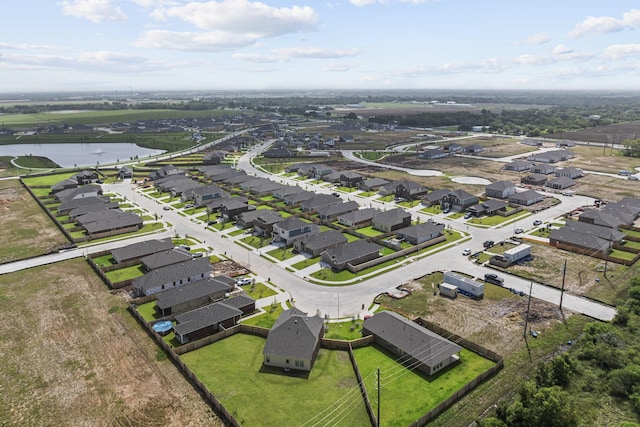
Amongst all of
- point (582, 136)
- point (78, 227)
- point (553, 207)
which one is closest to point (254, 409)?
point (78, 227)

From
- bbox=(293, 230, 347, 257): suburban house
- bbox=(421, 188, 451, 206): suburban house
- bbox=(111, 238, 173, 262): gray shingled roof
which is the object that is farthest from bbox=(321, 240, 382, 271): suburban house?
bbox=(421, 188, 451, 206): suburban house

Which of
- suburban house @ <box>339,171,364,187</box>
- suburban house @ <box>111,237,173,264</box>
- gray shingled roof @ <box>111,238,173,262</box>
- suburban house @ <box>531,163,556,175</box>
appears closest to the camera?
suburban house @ <box>111,237,173,264</box>

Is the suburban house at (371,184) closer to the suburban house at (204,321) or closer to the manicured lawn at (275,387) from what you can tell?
the suburban house at (204,321)

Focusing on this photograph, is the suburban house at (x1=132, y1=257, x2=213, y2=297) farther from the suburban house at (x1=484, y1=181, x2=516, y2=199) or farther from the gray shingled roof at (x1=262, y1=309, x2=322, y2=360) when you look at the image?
the suburban house at (x1=484, y1=181, x2=516, y2=199)

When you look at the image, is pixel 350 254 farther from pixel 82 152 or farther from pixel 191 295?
pixel 82 152

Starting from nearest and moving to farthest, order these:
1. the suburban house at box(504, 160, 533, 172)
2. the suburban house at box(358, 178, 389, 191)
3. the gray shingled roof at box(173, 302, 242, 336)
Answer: the gray shingled roof at box(173, 302, 242, 336)
the suburban house at box(358, 178, 389, 191)
the suburban house at box(504, 160, 533, 172)

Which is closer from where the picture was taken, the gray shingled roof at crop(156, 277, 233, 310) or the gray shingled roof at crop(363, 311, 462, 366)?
the gray shingled roof at crop(363, 311, 462, 366)
